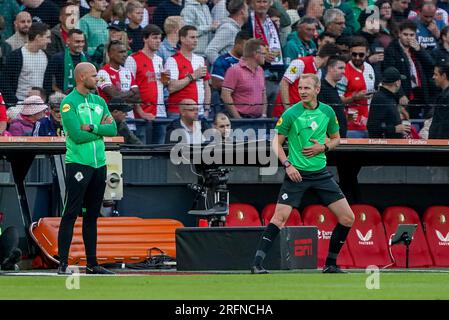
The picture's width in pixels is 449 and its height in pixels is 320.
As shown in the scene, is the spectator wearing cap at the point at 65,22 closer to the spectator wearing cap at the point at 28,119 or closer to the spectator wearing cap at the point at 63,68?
the spectator wearing cap at the point at 63,68

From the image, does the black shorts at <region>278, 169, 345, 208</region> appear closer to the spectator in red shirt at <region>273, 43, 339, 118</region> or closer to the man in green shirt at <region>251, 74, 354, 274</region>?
the man in green shirt at <region>251, 74, 354, 274</region>

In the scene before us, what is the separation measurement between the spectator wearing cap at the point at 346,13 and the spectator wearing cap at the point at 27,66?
538 centimetres

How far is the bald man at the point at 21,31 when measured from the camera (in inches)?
722

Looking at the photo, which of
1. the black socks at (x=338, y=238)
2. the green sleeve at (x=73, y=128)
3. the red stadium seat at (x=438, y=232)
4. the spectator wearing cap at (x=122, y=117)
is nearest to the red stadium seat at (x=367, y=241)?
the red stadium seat at (x=438, y=232)

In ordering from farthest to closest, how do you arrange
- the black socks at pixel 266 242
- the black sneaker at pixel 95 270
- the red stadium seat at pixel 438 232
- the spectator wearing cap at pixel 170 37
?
1. the spectator wearing cap at pixel 170 37
2. the red stadium seat at pixel 438 232
3. the black sneaker at pixel 95 270
4. the black socks at pixel 266 242

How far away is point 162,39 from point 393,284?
8.16 meters

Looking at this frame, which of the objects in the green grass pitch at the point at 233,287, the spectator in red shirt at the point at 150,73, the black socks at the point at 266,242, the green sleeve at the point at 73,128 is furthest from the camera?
the spectator in red shirt at the point at 150,73

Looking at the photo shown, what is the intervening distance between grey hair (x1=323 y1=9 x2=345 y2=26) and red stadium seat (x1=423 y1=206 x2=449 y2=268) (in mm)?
3902

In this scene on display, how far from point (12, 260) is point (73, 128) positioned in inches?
95.5

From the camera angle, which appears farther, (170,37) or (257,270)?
(170,37)

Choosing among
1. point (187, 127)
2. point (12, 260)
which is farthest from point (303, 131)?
point (187, 127)

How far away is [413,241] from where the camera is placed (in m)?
18.2

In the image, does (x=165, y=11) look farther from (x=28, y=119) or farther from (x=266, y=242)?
(x=266, y=242)
